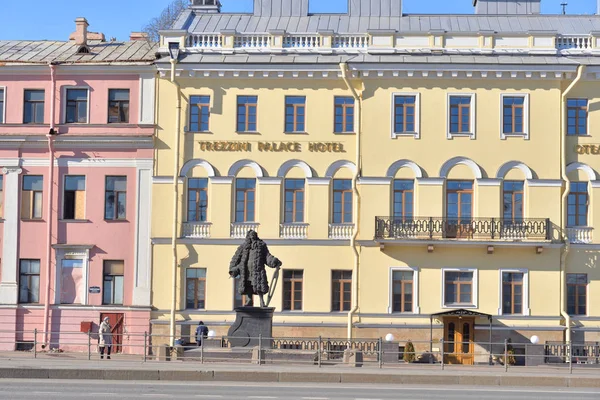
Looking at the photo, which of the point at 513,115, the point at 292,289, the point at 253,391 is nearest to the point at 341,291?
the point at 292,289

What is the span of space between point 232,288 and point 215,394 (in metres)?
18.1

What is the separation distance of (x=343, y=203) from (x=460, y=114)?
5627mm

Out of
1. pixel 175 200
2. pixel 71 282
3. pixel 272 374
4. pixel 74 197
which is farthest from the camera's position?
pixel 74 197

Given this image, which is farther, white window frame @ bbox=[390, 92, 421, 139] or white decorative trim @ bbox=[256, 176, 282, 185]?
white decorative trim @ bbox=[256, 176, 282, 185]

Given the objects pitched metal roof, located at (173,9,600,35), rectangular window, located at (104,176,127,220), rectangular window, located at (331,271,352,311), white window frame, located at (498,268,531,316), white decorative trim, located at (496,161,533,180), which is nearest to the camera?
white window frame, located at (498,268,531,316)

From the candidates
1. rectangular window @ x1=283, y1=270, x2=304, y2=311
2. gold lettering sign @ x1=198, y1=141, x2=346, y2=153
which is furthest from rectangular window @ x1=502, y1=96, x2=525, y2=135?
rectangular window @ x1=283, y1=270, x2=304, y2=311

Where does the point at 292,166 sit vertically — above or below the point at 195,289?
above

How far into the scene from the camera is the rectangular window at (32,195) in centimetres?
4403

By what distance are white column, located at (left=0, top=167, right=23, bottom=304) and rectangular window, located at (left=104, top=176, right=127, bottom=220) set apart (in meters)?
3.51

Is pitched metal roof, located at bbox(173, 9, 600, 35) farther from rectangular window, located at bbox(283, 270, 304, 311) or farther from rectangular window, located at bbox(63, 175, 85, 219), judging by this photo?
rectangular window, located at bbox(283, 270, 304, 311)

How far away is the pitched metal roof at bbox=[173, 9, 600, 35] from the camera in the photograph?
148 ft

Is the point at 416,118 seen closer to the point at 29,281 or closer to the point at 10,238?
the point at 29,281

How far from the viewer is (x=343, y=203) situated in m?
42.9

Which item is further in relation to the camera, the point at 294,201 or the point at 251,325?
the point at 294,201
